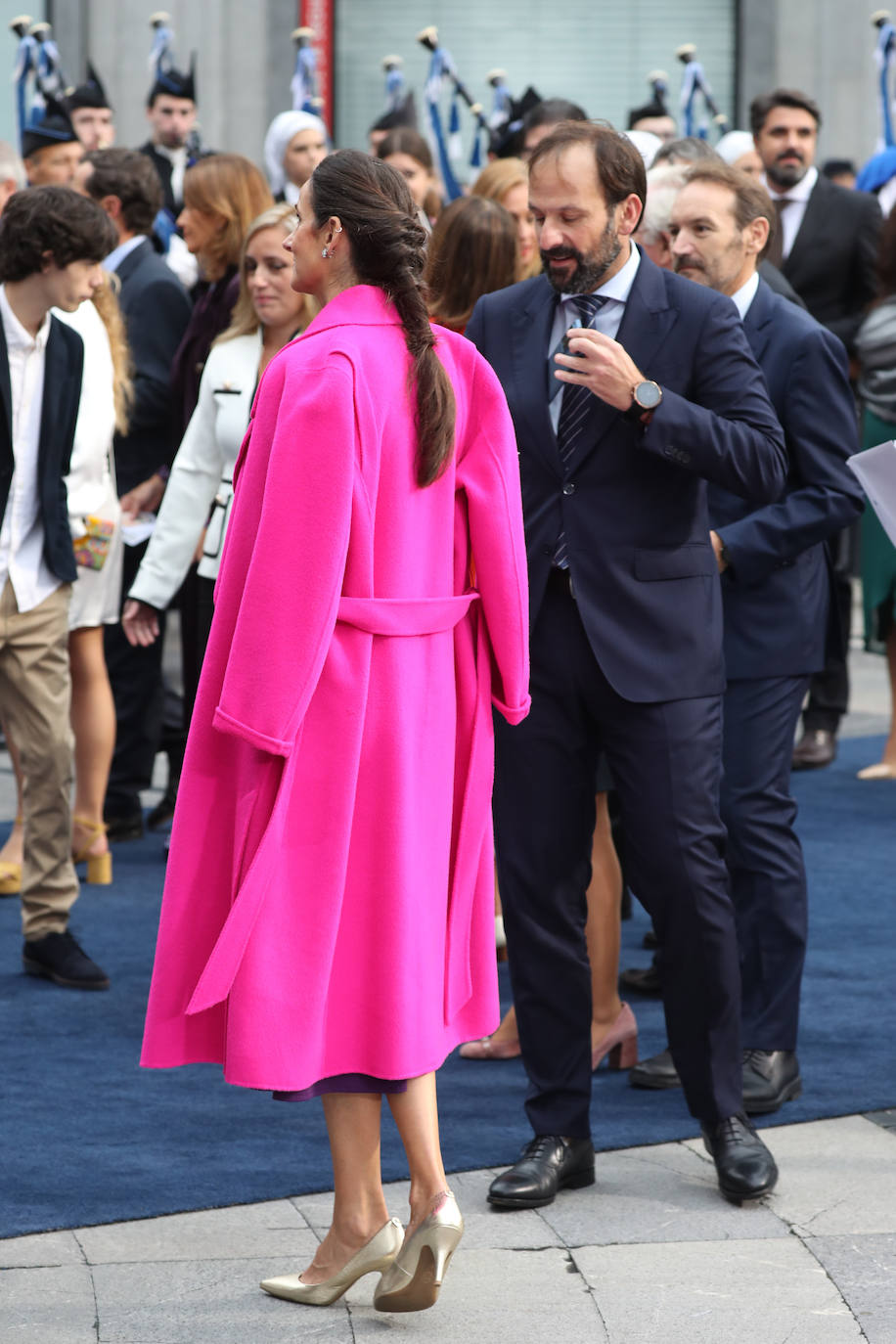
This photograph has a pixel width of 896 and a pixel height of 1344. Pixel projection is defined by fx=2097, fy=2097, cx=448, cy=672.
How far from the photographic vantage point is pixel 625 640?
154 inches

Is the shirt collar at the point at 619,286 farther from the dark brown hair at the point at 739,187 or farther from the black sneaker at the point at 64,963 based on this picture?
the black sneaker at the point at 64,963

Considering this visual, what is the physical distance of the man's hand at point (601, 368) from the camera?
3734 mm

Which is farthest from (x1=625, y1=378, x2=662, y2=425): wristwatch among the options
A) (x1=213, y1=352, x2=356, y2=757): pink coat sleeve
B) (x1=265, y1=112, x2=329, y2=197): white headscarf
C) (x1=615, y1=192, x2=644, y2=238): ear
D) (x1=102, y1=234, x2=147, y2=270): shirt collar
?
(x1=265, y1=112, x2=329, y2=197): white headscarf

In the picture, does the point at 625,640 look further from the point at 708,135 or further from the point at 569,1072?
the point at 708,135

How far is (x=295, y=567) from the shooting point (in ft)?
10.6

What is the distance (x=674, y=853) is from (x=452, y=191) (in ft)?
29.2

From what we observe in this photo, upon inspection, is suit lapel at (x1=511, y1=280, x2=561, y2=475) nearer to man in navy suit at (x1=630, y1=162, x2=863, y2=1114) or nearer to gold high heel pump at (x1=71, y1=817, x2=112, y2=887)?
man in navy suit at (x1=630, y1=162, x2=863, y2=1114)

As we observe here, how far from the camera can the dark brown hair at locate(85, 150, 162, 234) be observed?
7348 millimetres

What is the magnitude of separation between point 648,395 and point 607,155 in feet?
1.50

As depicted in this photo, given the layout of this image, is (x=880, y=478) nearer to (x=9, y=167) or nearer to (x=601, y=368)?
(x=601, y=368)

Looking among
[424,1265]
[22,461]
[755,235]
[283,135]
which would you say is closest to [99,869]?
[22,461]

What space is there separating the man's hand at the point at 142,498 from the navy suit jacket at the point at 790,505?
293 cm

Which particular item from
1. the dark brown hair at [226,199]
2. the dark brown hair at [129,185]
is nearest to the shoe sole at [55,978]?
the dark brown hair at [226,199]

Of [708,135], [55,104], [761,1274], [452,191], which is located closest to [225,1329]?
[761,1274]
